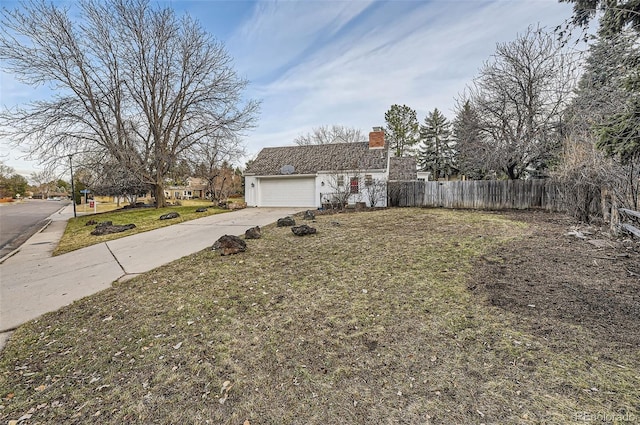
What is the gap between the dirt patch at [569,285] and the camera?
278 centimetres

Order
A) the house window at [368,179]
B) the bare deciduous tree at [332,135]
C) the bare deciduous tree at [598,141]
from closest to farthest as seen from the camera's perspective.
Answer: the bare deciduous tree at [598,141] → the house window at [368,179] → the bare deciduous tree at [332,135]

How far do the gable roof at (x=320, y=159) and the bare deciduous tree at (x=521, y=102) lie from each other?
545cm

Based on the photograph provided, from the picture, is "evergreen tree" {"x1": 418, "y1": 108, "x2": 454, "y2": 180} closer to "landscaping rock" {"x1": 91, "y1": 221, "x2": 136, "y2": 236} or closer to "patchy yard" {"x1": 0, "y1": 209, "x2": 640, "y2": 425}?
"patchy yard" {"x1": 0, "y1": 209, "x2": 640, "y2": 425}

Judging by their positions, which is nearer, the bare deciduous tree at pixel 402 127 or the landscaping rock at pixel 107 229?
the landscaping rock at pixel 107 229

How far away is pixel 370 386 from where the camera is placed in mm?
2135

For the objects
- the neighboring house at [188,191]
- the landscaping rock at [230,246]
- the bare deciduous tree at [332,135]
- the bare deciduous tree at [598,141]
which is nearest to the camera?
the bare deciduous tree at [598,141]

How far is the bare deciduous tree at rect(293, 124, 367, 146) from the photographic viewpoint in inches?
1351

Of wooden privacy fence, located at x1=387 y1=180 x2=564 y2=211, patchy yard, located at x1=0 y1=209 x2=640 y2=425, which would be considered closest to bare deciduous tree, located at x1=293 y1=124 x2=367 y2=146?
wooden privacy fence, located at x1=387 y1=180 x2=564 y2=211

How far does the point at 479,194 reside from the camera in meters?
13.5

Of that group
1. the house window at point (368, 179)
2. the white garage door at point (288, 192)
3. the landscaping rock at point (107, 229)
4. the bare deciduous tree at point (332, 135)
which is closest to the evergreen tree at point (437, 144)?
the bare deciduous tree at point (332, 135)

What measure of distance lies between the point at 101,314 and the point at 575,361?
16.4 ft

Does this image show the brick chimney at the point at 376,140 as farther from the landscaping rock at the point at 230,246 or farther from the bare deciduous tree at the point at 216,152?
the landscaping rock at the point at 230,246

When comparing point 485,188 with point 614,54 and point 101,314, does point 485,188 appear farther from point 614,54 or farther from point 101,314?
point 101,314

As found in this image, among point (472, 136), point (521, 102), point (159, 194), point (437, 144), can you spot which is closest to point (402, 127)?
point (437, 144)
